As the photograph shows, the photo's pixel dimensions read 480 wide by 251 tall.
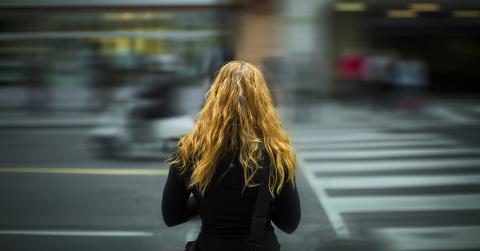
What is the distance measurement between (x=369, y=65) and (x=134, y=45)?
287 inches

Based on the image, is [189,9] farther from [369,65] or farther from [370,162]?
[370,162]

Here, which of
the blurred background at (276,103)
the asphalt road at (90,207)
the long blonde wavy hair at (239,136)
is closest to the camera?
the long blonde wavy hair at (239,136)

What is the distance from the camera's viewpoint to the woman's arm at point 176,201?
7.22 ft

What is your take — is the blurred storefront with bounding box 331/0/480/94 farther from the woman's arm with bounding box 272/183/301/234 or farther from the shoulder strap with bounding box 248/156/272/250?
the shoulder strap with bounding box 248/156/272/250

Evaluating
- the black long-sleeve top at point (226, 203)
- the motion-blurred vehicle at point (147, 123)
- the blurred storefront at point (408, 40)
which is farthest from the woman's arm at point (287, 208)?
the blurred storefront at point (408, 40)

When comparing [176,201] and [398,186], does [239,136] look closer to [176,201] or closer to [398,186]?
[176,201]

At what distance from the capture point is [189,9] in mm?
16953

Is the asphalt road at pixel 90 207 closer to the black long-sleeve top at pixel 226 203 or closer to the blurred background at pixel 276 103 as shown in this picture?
the blurred background at pixel 276 103

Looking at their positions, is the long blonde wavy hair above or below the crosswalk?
above

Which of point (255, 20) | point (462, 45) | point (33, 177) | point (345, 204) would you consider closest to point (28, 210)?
point (33, 177)

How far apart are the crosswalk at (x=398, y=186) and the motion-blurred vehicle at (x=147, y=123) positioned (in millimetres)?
2228

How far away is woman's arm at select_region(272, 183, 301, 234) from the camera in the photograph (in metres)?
2.20

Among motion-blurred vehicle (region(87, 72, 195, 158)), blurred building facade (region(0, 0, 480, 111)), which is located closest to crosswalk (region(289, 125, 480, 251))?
motion-blurred vehicle (region(87, 72, 195, 158))

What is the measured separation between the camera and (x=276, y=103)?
45.7 feet
